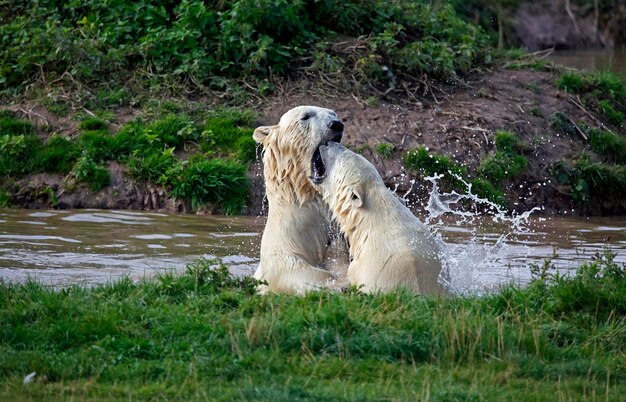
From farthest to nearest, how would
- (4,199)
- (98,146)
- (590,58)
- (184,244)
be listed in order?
(590,58)
(98,146)
(4,199)
(184,244)

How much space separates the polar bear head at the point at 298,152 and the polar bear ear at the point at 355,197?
65 cm

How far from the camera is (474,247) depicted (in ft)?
31.8

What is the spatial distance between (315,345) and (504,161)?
7600 millimetres

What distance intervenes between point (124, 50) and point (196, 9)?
1.11 m

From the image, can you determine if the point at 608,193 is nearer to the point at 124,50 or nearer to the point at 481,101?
the point at 481,101

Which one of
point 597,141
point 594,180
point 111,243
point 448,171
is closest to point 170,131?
point 111,243

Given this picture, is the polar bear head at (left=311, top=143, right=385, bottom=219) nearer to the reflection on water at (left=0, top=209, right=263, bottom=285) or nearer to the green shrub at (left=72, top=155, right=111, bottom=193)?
the reflection on water at (left=0, top=209, right=263, bottom=285)

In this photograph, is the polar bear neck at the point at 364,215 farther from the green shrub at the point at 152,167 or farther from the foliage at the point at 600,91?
the foliage at the point at 600,91

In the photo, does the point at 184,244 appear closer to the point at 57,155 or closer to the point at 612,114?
the point at 57,155

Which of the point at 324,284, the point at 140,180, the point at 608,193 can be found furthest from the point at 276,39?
the point at 324,284

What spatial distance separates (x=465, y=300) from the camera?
22.6 ft

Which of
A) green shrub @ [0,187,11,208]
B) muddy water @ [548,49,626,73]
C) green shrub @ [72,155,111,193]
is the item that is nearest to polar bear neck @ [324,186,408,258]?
green shrub @ [72,155,111,193]

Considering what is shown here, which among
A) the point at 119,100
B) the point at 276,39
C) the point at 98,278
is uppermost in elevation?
the point at 276,39

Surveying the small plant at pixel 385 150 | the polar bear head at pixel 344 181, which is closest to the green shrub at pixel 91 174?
the small plant at pixel 385 150
